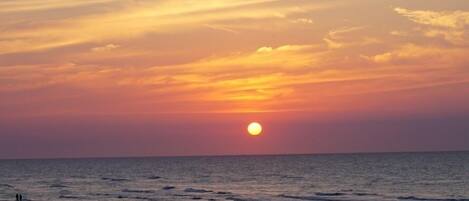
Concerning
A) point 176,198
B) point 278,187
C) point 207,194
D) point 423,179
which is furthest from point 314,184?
point 176,198

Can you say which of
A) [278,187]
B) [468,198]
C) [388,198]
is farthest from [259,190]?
[468,198]

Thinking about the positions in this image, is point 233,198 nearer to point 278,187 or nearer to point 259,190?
point 259,190

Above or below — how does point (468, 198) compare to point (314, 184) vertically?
below

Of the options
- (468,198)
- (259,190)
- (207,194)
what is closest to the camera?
(468,198)

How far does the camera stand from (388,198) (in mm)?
87312

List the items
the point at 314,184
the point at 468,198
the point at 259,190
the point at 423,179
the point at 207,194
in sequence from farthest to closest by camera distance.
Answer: the point at 423,179 < the point at 314,184 < the point at 259,190 < the point at 207,194 < the point at 468,198

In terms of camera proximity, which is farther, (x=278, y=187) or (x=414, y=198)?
(x=278, y=187)

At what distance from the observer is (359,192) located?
320ft

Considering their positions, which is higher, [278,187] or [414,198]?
[278,187]

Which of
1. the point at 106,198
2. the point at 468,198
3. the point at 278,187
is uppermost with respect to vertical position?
the point at 278,187

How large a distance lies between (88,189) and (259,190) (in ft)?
81.6

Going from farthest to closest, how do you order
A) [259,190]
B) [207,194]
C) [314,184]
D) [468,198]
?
[314,184], [259,190], [207,194], [468,198]

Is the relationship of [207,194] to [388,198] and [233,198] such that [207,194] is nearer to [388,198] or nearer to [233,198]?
[233,198]

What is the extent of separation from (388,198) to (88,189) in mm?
44428
